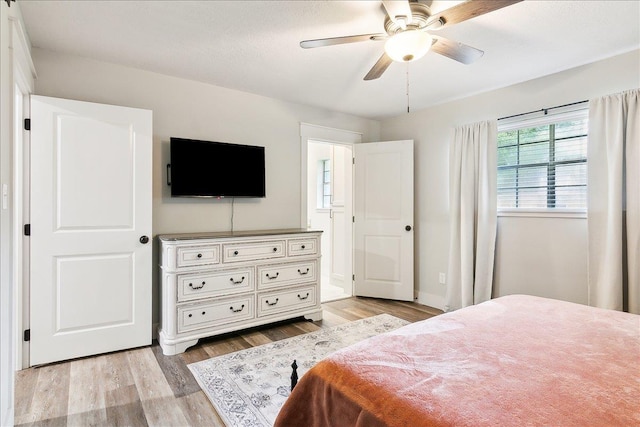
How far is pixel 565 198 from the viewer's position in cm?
306

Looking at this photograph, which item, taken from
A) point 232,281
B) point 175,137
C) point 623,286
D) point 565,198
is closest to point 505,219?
point 565,198

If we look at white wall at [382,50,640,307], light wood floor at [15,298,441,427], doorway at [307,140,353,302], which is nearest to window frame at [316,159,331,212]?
doorway at [307,140,353,302]

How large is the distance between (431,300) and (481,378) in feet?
10.5

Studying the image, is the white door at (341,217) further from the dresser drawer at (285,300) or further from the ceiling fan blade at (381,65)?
the ceiling fan blade at (381,65)

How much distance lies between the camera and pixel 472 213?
3602 mm

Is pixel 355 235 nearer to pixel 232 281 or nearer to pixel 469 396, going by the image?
pixel 232 281

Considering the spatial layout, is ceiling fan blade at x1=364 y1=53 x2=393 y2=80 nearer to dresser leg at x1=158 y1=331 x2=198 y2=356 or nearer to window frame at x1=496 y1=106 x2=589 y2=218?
window frame at x1=496 y1=106 x2=589 y2=218

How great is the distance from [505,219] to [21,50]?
4.19 metres

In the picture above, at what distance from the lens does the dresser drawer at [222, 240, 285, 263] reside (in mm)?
2998

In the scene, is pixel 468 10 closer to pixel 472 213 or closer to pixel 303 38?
pixel 303 38

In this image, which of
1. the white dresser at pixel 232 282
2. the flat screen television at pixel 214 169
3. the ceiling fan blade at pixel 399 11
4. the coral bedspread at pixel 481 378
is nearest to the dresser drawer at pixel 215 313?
the white dresser at pixel 232 282

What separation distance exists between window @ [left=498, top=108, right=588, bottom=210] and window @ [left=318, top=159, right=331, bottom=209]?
266cm

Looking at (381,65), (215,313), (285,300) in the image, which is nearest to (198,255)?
(215,313)

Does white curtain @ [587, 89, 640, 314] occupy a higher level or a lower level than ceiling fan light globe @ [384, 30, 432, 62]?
lower
